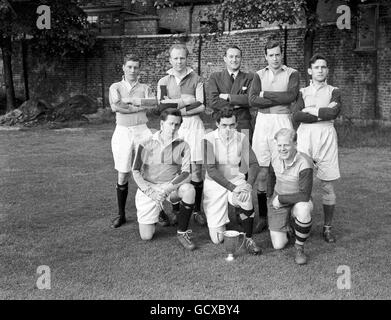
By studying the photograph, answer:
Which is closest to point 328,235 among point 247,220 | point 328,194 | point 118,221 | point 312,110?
point 328,194

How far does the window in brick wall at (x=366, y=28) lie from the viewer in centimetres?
1476

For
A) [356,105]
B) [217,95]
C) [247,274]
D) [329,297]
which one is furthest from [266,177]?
[356,105]

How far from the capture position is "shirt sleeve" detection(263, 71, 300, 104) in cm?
529

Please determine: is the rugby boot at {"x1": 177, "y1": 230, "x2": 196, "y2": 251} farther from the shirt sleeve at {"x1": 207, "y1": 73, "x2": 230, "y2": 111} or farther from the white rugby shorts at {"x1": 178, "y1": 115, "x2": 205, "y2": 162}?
the shirt sleeve at {"x1": 207, "y1": 73, "x2": 230, "y2": 111}

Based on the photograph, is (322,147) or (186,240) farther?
(322,147)

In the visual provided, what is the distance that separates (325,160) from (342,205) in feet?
5.71

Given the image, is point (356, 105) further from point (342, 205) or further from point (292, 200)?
point (292, 200)

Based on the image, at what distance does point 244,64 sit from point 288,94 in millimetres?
13109

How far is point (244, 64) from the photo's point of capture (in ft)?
59.3

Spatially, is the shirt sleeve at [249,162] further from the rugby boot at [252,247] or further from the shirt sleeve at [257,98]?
the rugby boot at [252,247]

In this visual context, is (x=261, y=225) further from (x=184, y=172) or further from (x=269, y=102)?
(x=269, y=102)

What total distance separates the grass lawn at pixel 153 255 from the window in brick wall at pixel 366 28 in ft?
27.0

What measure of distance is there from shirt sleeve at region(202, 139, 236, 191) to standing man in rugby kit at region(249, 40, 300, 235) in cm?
66

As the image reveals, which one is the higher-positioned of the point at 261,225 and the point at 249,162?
the point at 249,162
